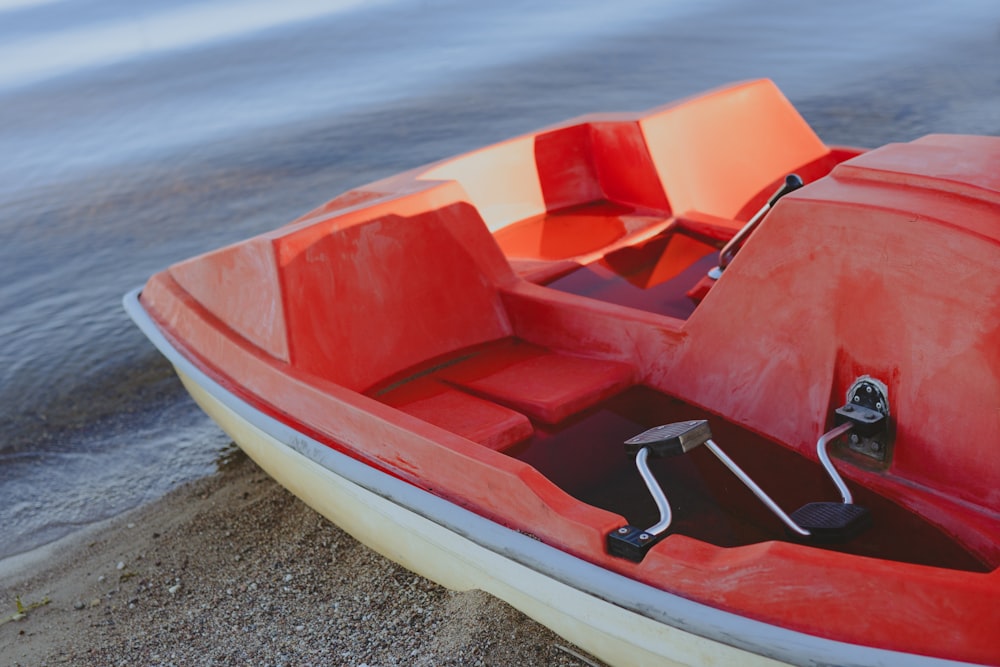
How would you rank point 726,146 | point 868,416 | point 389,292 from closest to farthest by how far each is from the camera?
point 868,416 → point 389,292 → point 726,146

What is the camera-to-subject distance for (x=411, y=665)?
2.51 meters

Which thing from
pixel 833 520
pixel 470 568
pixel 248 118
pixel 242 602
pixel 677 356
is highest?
pixel 248 118

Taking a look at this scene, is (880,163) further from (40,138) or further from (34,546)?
(40,138)

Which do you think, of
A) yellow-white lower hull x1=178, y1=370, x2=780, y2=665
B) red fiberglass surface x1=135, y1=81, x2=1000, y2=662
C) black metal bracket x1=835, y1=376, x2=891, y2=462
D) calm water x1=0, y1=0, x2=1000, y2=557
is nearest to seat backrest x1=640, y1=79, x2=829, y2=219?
red fiberglass surface x1=135, y1=81, x2=1000, y2=662

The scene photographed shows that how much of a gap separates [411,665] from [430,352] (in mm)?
1069

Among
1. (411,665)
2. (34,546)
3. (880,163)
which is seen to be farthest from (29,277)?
(880,163)

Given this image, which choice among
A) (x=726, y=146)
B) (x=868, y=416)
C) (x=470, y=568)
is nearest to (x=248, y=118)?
(x=726, y=146)

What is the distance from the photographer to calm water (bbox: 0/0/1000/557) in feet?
15.0

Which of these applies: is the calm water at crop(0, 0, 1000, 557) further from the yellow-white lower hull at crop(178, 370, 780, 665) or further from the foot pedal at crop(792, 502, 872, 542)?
the foot pedal at crop(792, 502, 872, 542)

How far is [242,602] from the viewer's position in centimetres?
296

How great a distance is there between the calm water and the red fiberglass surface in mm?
1329

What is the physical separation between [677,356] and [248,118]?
7713mm

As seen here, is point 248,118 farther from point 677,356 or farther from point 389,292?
point 677,356

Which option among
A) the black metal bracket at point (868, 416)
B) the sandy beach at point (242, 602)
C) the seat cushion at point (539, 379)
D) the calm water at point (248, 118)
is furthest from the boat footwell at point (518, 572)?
the calm water at point (248, 118)
